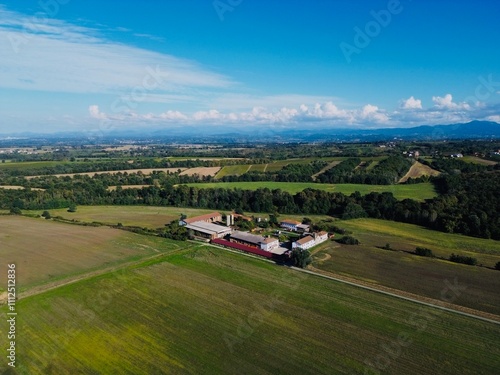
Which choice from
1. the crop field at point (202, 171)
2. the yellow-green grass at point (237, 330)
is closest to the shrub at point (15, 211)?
the yellow-green grass at point (237, 330)

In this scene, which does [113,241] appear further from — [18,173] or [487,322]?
[18,173]

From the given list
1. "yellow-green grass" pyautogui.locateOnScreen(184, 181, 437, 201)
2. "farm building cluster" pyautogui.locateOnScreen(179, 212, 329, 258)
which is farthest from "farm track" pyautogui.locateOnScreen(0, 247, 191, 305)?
"yellow-green grass" pyautogui.locateOnScreen(184, 181, 437, 201)

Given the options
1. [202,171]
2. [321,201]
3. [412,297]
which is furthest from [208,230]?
[202,171]

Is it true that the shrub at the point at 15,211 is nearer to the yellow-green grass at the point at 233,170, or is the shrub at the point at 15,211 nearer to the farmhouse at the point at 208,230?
the farmhouse at the point at 208,230

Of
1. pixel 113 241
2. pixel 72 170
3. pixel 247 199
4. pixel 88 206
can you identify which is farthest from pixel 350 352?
pixel 72 170

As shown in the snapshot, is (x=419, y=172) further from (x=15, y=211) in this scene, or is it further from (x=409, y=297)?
(x=15, y=211)

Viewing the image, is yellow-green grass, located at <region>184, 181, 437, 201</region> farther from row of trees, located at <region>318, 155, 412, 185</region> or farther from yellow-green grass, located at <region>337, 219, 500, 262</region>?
yellow-green grass, located at <region>337, 219, 500, 262</region>

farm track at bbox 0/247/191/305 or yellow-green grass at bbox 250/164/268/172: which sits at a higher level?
yellow-green grass at bbox 250/164/268/172
